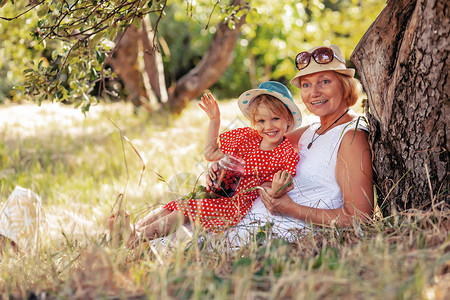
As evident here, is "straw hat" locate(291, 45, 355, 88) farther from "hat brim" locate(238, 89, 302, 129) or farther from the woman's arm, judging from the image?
the woman's arm

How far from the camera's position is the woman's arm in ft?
8.70

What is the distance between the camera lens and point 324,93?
2.95m

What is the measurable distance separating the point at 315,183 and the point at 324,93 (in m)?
0.56

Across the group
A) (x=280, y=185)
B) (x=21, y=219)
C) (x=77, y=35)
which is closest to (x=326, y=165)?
(x=280, y=185)

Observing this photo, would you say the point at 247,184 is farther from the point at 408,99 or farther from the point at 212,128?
the point at 408,99

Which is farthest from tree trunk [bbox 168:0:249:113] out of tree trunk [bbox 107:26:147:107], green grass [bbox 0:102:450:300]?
green grass [bbox 0:102:450:300]

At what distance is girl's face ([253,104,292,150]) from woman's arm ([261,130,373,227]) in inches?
16.7

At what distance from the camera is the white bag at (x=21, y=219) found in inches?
122

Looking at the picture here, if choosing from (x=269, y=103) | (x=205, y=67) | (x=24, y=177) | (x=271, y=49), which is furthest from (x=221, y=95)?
(x=269, y=103)

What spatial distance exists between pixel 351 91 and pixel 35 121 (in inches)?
243

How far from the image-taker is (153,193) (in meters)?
4.63

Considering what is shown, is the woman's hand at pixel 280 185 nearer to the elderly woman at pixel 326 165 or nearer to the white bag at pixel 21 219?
the elderly woman at pixel 326 165

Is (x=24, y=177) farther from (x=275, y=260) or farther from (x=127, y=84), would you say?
(x=275, y=260)

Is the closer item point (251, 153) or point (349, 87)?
point (349, 87)
